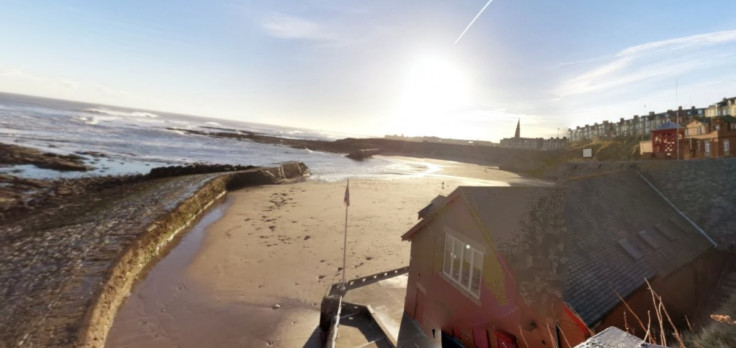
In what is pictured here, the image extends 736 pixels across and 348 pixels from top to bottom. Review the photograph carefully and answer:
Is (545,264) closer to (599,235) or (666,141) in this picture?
(599,235)

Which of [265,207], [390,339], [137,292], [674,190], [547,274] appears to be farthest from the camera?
[265,207]

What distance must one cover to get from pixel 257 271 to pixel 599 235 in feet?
51.8

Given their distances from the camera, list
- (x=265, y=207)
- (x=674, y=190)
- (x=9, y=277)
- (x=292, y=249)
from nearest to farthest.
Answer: (x=9, y=277), (x=674, y=190), (x=292, y=249), (x=265, y=207)

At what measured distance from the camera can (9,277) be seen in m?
12.4

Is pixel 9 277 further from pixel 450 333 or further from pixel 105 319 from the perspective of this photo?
pixel 450 333

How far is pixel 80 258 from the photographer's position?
14023mm

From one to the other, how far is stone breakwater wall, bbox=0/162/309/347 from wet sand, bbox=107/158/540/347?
1108mm

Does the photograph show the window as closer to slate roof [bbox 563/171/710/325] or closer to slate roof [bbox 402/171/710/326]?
slate roof [bbox 402/171/710/326]

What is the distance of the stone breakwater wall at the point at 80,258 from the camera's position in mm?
10109

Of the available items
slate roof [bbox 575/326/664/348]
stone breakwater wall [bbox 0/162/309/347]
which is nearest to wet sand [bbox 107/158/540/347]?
stone breakwater wall [bbox 0/162/309/347]

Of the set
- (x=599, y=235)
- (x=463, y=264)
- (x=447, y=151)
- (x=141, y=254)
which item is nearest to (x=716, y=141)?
(x=599, y=235)

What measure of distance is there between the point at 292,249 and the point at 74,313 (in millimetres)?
10660

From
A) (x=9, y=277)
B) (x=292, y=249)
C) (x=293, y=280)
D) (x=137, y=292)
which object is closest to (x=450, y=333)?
(x=293, y=280)

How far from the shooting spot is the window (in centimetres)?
885
